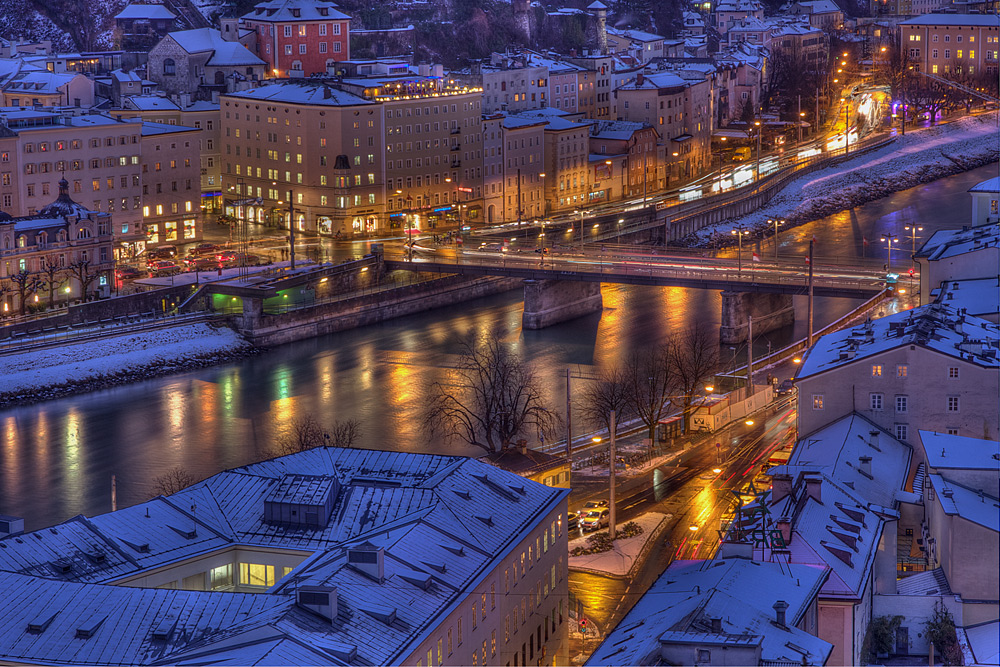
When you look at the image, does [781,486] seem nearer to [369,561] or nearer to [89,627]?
[369,561]

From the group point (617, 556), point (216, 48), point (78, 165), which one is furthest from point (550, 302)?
point (617, 556)

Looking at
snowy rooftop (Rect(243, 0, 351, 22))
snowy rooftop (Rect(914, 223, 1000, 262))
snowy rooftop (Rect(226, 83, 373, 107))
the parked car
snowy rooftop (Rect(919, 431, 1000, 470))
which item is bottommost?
the parked car

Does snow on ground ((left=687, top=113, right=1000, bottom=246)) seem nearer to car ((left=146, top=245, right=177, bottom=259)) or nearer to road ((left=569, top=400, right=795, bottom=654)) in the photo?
car ((left=146, top=245, right=177, bottom=259))

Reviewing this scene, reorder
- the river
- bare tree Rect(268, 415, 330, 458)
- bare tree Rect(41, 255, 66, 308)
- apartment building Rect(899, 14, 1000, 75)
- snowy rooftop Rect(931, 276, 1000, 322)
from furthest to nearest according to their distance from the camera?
1. apartment building Rect(899, 14, 1000, 75)
2. bare tree Rect(41, 255, 66, 308)
3. the river
4. snowy rooftop Rect(931, 276, 1000, 322)
5. bare tree Rect(268, 415, 330, 458)

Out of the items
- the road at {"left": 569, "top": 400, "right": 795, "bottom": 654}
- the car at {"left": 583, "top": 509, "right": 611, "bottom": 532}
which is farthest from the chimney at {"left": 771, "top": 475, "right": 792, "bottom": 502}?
the car at {"left": 583, "top": 509, "right": 611, "bottom": 532}

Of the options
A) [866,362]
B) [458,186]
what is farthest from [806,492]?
[458,186]

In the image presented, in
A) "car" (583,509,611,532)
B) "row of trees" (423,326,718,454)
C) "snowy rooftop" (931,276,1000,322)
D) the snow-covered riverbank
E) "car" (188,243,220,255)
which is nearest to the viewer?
"car" (583,509,611,532)

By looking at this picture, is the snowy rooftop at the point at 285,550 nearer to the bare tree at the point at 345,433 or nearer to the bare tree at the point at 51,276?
the bare tree at the point at 345,433
